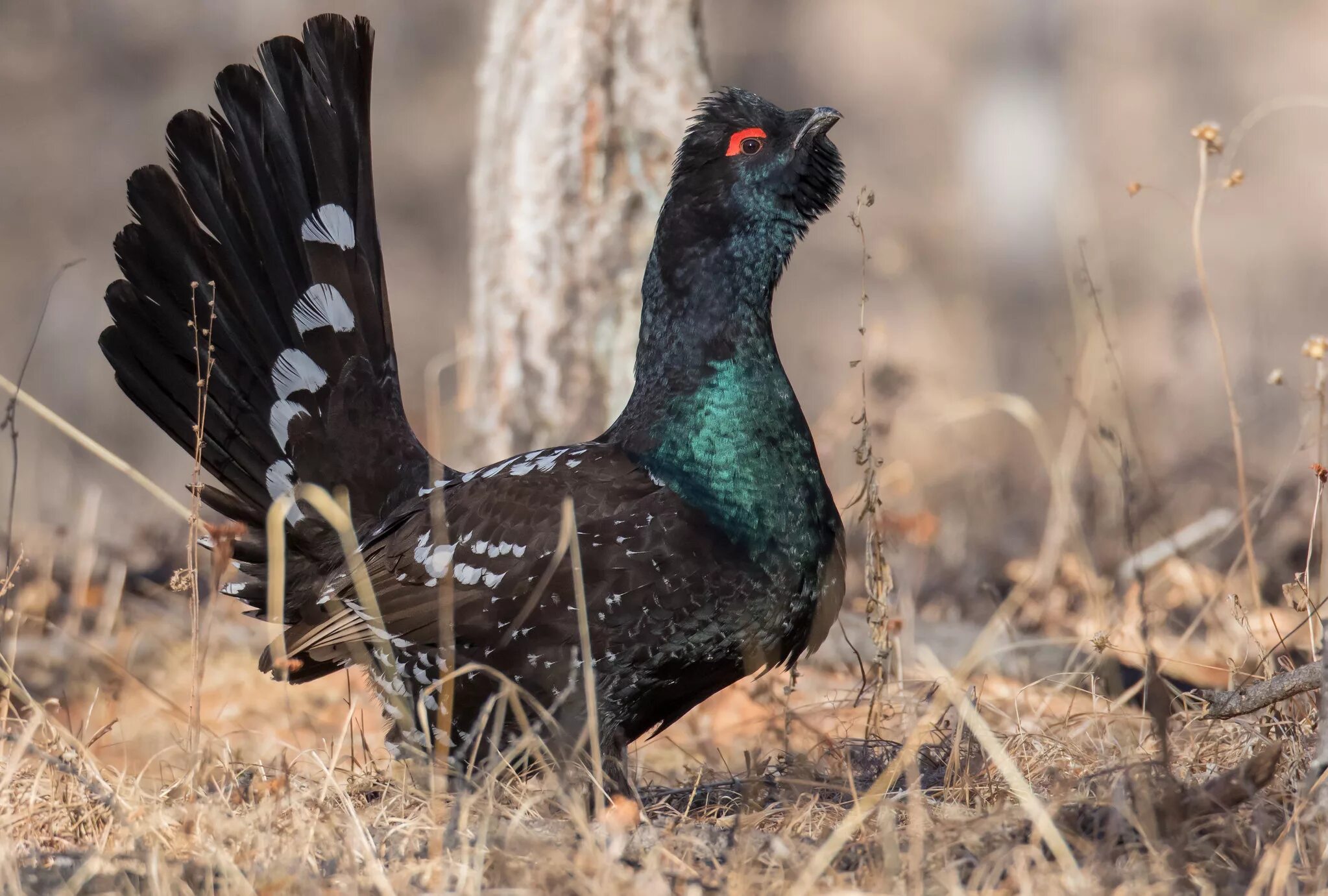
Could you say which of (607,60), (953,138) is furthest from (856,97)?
(607,60)

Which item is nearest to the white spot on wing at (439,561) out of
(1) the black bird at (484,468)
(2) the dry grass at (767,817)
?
(1) the black bird at (484,468)

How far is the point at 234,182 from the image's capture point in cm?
411

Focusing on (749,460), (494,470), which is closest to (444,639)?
(494,470)

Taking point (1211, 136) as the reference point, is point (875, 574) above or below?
below

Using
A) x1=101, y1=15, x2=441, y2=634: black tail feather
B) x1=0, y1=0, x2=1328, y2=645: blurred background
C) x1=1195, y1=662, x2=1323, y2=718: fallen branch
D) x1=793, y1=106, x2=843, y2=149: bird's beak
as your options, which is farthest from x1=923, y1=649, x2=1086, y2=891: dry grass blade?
x1=0, y1=0, x2=1328, y2=645: blurred background

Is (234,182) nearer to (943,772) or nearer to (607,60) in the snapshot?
(607,60)

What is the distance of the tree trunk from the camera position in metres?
5.46

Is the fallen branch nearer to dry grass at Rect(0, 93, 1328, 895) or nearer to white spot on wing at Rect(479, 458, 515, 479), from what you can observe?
dry grass at Rect(0, 93, 1328, 895)

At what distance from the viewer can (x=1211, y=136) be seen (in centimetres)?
347

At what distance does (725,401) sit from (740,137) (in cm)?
80

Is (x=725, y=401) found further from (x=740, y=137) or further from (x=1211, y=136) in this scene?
(x=1211, y=136)

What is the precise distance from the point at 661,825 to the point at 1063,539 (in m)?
3.39

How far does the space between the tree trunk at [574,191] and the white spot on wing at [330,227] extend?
1.40 metres

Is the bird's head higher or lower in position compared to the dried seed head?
higher
